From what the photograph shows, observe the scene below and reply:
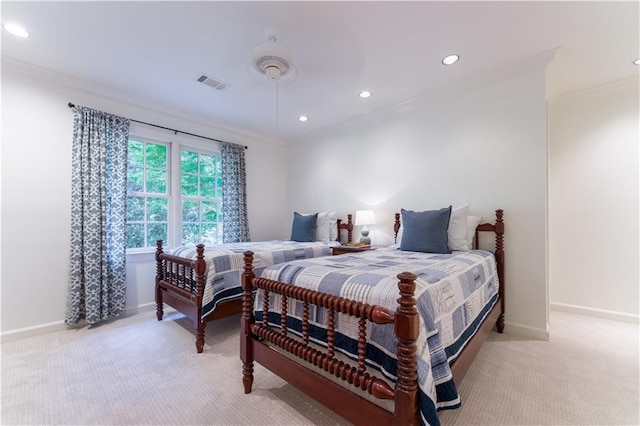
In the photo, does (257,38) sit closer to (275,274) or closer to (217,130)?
(275,274)

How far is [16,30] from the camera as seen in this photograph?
212 centimetres

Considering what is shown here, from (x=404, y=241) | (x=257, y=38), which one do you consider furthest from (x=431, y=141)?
(x=257, y=38)

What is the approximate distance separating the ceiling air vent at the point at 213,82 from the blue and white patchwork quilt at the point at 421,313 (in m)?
2.25

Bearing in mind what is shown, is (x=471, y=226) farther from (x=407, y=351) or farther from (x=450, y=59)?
(x=407, y=351)

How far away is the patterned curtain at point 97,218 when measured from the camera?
→ 9.09 feet

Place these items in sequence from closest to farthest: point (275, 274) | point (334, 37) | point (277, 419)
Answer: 1. point (277, 419)
2. point (275, 274)
3. point (334, 37)

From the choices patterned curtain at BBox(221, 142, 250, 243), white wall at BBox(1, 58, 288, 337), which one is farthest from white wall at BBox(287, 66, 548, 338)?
white wall at BBox(1, 58, 288, 337)

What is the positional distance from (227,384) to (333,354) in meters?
0.98

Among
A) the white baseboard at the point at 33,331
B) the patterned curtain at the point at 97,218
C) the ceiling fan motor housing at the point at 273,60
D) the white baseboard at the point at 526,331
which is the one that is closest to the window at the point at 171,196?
the patterned curtain at the point at 97,218

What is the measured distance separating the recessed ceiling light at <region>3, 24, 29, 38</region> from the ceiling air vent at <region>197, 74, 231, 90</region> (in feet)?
4.19

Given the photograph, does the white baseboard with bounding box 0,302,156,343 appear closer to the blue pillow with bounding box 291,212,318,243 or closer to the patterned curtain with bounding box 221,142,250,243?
the patterned curtain with bounding box 221,142,250,243

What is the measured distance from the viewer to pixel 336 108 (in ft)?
11.9

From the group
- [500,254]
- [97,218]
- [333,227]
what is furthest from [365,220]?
[97,218]

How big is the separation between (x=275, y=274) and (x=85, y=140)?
2762 mm
